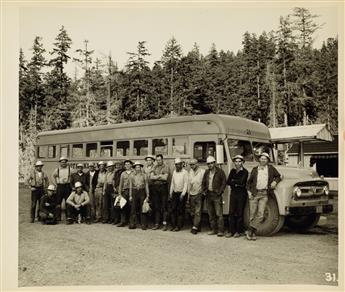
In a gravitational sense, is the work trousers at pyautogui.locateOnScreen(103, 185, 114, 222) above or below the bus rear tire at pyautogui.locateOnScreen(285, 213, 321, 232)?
above

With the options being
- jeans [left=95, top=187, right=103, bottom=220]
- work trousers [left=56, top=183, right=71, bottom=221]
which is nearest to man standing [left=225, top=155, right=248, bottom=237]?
jeans [left=95, top=187, right=103, bottom=220]

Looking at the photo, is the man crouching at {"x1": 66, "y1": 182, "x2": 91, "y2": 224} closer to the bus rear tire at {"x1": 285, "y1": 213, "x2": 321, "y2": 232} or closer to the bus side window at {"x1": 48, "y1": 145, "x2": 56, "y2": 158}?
the bus side window at {"x1": 48, "y1": 145, "x2": 56, "y2": 158}

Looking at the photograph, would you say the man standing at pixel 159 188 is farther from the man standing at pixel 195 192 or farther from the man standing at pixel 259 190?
the man standing at pixel 259 190

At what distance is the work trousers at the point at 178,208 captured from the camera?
703 cm

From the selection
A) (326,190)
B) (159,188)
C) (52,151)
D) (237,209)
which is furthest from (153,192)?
(326,190)

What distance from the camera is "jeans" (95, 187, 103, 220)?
767cm

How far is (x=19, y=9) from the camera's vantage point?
5859 millimetres

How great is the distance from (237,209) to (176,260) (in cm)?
121

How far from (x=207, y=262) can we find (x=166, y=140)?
2.23m

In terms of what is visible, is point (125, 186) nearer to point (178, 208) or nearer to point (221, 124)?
point (178, 208)

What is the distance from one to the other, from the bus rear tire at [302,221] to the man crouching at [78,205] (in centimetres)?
298

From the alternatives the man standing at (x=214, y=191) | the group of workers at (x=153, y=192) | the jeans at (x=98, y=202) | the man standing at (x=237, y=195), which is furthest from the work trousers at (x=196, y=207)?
the jeans at (x=98, y=202)

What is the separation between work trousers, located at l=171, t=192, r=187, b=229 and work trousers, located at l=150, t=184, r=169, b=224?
0.14 metres
